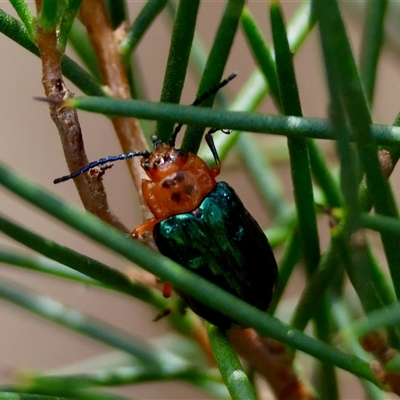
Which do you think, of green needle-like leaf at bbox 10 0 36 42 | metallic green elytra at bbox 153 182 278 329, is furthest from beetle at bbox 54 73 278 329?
green needle-like leaf at bbox 10 0 36 42

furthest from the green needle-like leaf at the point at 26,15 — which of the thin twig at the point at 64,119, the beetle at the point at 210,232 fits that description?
the beetle at the point at 210,232

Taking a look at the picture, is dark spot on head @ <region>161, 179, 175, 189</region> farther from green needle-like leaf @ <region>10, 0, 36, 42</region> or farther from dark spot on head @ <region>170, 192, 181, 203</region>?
green needle-like leaf @ <region>10, 0, 36, 42</region>

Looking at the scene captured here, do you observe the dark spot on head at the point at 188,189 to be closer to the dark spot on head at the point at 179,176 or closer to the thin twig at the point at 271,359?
the dark spot on head at the point at 179,176

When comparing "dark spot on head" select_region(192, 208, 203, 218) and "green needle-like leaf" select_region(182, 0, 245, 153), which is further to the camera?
"dark spot on head" select_region(192, 208, 203, 218)

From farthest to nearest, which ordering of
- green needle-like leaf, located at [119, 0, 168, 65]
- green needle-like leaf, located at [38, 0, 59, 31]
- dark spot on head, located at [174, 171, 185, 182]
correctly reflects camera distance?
dark spot on head, located at [174, 171, 185, 182], green needle-like leaf, located at [119, 0, 168, 65], green needle-like leaf, located at [38, 0, 59, 31]

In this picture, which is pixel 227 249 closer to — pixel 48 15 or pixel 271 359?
pixel 271 359

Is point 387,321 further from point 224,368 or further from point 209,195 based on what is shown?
point 209,195

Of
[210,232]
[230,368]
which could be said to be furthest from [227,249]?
[230,368]
